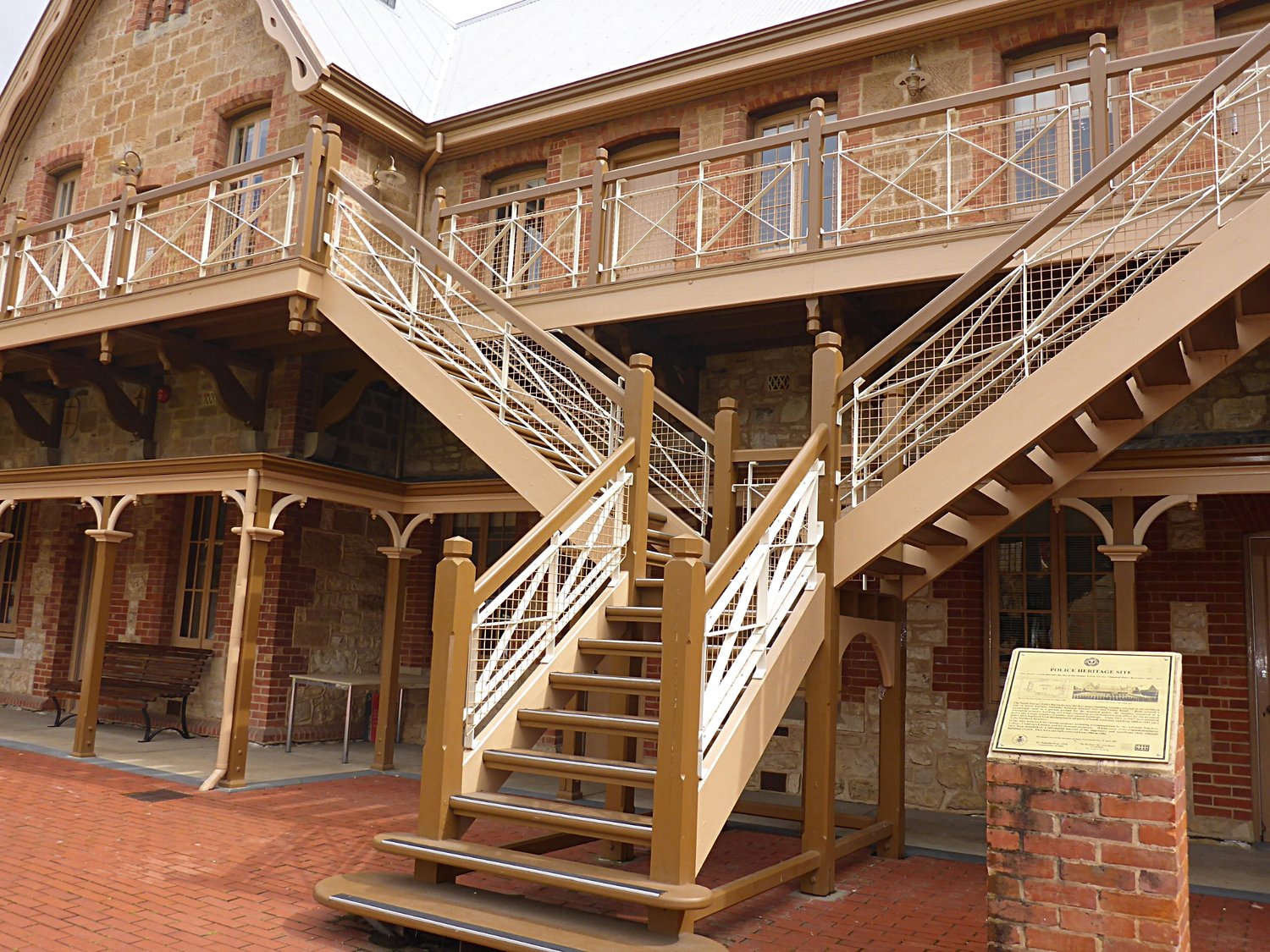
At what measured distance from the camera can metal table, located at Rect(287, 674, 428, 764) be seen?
10.3 meters

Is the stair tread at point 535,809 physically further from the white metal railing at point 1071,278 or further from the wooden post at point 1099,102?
the wooden post at point 1099,102

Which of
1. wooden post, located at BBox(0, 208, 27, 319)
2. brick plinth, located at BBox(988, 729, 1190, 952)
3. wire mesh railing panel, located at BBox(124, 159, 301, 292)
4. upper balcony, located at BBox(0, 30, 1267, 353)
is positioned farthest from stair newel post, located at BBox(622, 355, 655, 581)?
wooden post, located at BBox(0, 208, 27, 319)

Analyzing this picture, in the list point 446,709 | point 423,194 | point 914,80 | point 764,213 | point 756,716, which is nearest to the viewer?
point 446,709

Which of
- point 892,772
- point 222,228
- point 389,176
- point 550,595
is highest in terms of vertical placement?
point 389,176

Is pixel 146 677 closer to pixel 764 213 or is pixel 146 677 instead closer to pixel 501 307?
pixel 501 307

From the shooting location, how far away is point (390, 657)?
9.98m

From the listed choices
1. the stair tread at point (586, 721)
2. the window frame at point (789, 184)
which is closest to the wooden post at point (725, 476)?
the stair tread at point (586, 721)

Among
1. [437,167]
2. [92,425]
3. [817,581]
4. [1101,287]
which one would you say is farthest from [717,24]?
[92,425]

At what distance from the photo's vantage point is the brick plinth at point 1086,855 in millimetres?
3424

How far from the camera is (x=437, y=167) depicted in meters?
11.9

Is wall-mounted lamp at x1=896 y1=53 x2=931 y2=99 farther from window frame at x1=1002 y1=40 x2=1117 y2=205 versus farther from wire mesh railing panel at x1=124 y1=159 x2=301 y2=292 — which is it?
wire mesh railing panel at x1=124 y1=159 x2=301 y2=292

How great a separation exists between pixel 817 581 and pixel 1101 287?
10.4 ft

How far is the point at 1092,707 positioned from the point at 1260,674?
17.1 ft

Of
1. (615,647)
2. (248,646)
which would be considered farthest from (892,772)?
(248,646)
